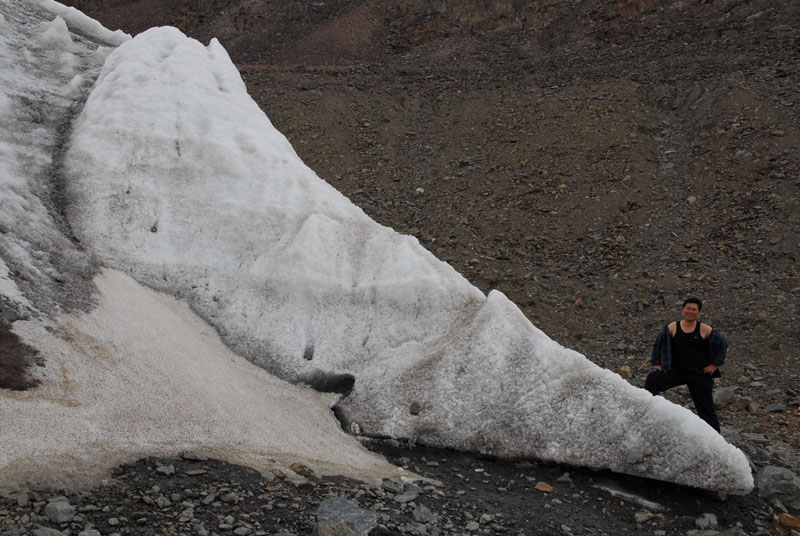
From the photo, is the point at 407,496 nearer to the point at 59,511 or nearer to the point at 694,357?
the point at 59,511

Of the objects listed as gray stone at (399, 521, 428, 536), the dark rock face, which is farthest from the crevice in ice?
the dark rock face

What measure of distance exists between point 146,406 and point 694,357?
228 inches

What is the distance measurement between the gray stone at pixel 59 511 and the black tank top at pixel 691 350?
Result: 6.07m

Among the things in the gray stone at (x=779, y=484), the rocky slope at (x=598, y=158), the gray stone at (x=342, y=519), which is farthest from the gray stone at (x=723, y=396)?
the gray stone at (x=342, y=519)

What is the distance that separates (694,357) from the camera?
22.6 feet

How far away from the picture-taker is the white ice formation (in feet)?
21.1

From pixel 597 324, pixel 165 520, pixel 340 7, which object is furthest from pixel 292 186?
pixel 340 7

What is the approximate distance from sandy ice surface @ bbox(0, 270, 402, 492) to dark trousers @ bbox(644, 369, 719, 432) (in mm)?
3208

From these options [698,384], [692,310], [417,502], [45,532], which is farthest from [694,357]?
[45,532]

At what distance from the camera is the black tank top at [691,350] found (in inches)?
270

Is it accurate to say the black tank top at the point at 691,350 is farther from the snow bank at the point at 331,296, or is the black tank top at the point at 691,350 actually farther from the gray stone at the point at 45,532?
the gray stone at the point at 45,532

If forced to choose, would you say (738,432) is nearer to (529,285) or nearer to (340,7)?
(529,285)

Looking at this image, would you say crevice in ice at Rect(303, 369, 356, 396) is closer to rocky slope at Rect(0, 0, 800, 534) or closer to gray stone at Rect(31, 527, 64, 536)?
rocky slope at Rect(0, 0, 800, 534)

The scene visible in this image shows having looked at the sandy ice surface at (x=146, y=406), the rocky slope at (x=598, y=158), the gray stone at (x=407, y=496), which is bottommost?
the gray stone at (x=407, y=496)
